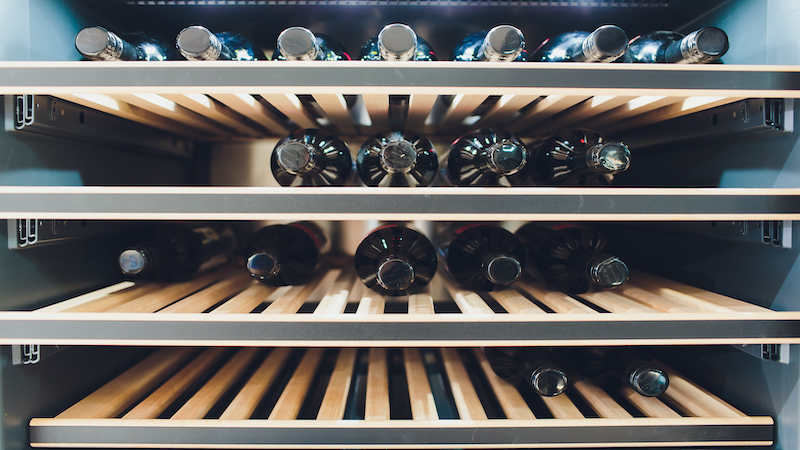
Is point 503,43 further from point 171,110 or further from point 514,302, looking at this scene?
point 171,110

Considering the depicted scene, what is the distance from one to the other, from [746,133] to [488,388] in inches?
27.0

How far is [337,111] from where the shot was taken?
704mm

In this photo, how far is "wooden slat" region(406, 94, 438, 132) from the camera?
0.60 m

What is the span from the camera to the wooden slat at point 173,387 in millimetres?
631

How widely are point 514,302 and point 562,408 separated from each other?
0.73 ft

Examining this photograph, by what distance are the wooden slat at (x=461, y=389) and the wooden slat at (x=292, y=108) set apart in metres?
0.64

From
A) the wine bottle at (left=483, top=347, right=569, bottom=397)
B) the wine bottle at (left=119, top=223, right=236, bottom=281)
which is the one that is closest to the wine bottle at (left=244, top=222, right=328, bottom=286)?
the wine bottle at (left=119, top=223, right=236, bottom=281)

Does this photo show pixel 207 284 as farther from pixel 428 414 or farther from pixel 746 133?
pixel 746 133

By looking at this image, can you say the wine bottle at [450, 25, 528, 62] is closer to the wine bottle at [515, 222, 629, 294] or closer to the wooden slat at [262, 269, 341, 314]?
the wine bottle at [515, 222, 629, 294]

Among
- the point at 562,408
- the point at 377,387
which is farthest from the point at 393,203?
the point at 562,408

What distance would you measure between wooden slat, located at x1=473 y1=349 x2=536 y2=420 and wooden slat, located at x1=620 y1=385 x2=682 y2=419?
209 mm

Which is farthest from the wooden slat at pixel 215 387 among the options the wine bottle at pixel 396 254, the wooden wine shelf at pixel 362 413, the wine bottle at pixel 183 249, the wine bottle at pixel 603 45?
the wine bottle at pixel 603 45

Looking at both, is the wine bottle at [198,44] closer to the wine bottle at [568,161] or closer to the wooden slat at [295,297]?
the wooden slat at [295,297]

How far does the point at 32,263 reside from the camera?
60 centimetres
